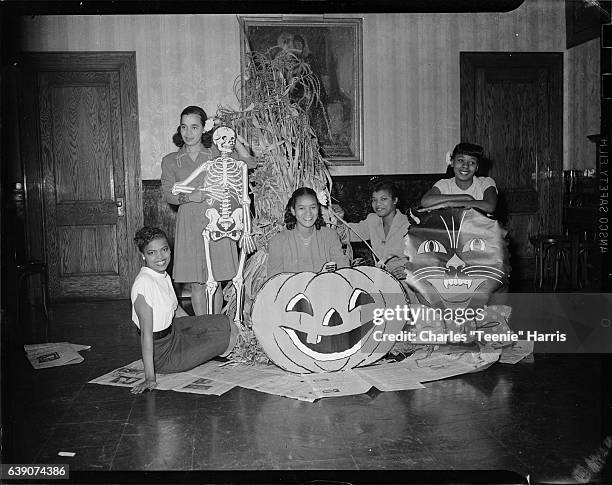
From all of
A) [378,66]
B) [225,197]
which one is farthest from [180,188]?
[378,66]

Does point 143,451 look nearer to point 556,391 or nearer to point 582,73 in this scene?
point 556,391

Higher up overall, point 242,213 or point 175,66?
point 175,66

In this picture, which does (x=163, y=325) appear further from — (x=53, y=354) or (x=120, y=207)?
(x=120, y=207)

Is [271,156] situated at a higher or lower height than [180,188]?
higher

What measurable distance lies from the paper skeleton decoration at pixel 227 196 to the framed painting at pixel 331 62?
2445 millimetres

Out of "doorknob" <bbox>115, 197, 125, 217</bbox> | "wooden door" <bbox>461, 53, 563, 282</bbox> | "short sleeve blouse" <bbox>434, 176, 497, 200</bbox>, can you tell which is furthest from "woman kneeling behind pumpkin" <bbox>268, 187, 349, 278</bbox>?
"wooden door" <bbox>461, 53, 563, 282</bbox>

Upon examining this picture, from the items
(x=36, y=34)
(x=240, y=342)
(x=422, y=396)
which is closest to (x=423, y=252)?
(x=422, y=396)

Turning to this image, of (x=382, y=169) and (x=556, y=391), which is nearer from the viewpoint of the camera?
(x=556, y=391)

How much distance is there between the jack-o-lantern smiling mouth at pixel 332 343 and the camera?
3197 mm

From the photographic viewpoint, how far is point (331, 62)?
6.05m

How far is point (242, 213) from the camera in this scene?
3.68 m

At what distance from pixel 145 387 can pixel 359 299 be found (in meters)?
1.11

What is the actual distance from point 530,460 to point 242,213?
6.62 ft

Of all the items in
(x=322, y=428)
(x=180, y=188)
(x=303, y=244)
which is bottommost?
(x=322, y=428)
